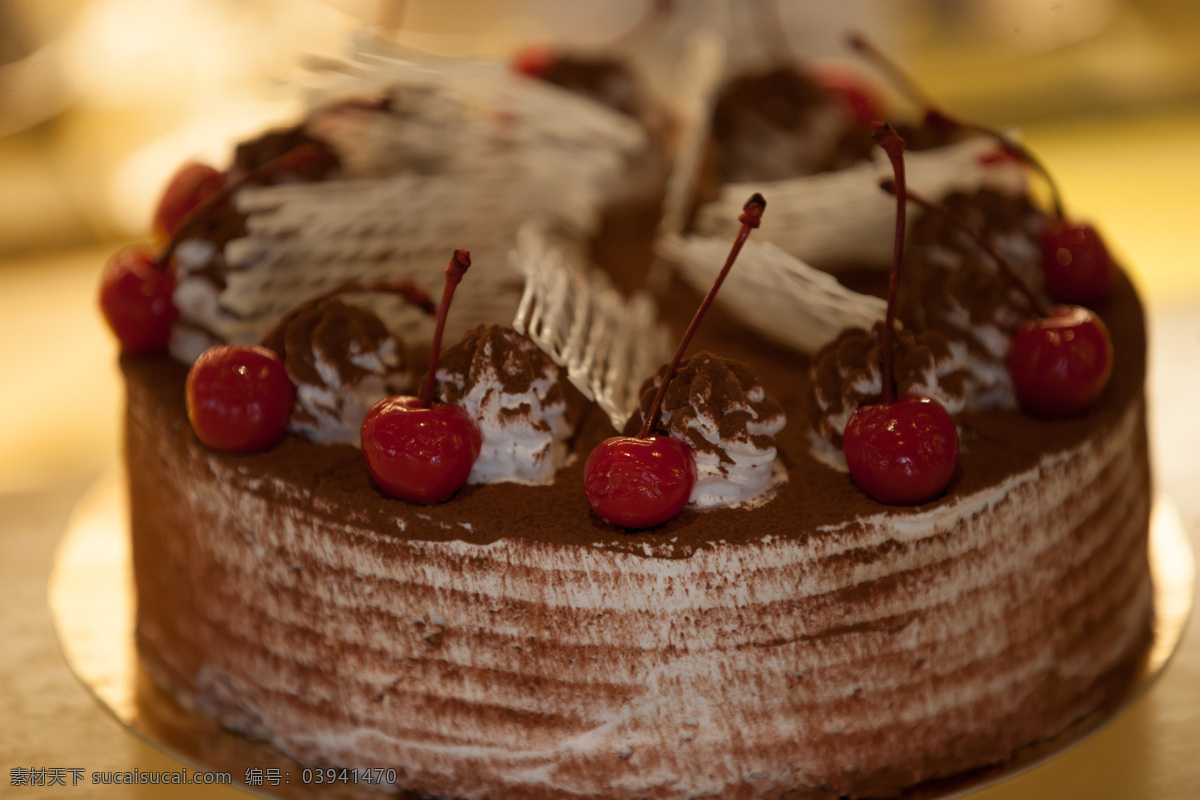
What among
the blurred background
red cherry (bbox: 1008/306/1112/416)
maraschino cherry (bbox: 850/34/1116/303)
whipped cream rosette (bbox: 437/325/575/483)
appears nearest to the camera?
whipped cream rosette (bbox: 437/325/575/483)

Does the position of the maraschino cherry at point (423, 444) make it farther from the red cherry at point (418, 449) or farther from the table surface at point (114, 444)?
the table surface at point (114, 444)

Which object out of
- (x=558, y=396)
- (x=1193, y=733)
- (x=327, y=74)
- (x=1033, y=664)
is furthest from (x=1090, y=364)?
(x=327, y=74)

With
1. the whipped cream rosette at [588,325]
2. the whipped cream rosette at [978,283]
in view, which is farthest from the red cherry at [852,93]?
the whipped cream rosette at [588,325]

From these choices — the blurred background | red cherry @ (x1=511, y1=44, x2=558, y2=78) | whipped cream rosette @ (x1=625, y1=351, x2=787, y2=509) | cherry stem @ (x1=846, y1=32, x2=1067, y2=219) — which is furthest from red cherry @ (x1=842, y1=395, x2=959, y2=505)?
the blurred background

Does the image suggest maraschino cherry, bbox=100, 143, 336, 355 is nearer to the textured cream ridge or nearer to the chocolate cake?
the chocolate cake

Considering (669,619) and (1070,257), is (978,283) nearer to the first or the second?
(1070,257)

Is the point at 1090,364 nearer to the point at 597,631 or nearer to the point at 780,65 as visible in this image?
the point at 597,631
